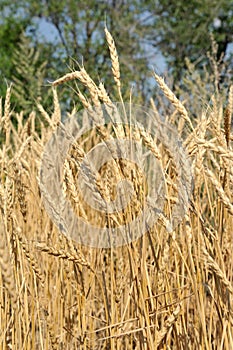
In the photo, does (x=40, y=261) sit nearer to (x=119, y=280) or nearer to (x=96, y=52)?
(x=119, y=280)

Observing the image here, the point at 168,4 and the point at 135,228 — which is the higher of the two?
the point at 168,4

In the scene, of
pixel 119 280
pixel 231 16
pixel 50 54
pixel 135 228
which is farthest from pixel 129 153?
pixel 231 16

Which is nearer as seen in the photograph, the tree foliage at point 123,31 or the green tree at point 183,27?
the tree foliage at point 123,31

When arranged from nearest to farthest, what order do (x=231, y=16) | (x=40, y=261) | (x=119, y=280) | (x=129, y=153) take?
(x=129, y=153), (x=119, y=280), (x=40, y=261), (x=231, y=16)

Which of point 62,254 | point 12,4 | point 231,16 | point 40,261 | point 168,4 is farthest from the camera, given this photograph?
point 231,16

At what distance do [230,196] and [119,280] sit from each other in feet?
0.92

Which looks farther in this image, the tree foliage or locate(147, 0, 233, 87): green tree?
locate(147, 0, 233, 87): green tree

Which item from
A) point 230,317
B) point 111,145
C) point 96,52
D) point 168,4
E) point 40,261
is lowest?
point 230,317

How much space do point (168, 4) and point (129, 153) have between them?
1040 cm

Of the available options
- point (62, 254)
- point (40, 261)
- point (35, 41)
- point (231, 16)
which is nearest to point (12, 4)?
point (35, 41)

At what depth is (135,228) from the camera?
799 millimetres

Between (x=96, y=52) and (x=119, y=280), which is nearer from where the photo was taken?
(x=119, y=280)

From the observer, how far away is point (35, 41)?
8.87 m

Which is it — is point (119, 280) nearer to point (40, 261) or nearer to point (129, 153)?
point (129, 153)
